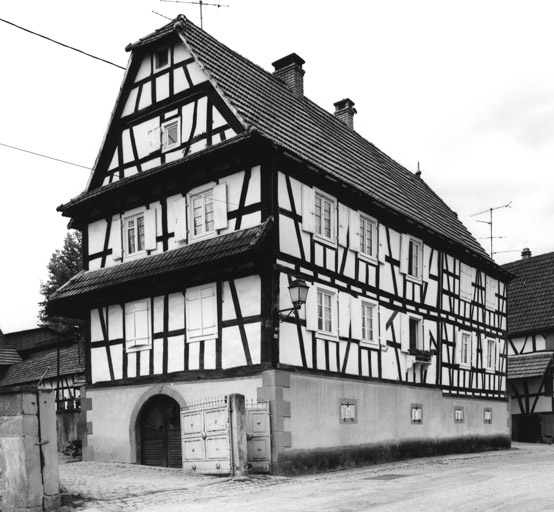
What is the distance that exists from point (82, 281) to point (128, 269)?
6.59ft

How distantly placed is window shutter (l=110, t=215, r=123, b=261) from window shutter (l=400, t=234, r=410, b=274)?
28.1 feet

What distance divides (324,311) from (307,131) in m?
5.80

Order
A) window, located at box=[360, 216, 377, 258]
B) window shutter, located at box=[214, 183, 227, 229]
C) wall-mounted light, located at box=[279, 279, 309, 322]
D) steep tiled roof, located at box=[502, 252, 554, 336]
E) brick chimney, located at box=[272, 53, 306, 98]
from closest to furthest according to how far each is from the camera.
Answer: wall-mounted light, located at box=[279, 279, 309, 322] → window shutter, located at box=[214, 183, 227, 229] → window, located at box=[360, 216, 377, 258] → brick chimney, located at box=[272, 53, 306, 98] → steep tiled roof, located at box=[502, 252, 554, 336]

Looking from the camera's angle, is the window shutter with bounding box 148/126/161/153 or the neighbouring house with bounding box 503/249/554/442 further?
the neighbouring house with bounding box 503/249/554/442

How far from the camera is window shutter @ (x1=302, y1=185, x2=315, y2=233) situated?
18.7 metres

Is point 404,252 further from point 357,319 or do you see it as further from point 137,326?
point 137,326

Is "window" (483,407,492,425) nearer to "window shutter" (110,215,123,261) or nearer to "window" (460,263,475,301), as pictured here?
"window" (460,263,475,301)

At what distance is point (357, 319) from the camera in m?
20.5

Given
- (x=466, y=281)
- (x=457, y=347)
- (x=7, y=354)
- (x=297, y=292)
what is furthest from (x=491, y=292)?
(x=7, y=354)

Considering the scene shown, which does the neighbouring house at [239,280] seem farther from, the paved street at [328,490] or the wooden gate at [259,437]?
the paved street at [328,490]

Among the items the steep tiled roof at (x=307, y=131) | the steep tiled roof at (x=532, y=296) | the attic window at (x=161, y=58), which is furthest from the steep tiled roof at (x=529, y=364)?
the attic window at (x=161, y=58)

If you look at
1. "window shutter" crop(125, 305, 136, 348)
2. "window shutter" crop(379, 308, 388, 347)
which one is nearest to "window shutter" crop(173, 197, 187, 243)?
"window shutter" crop(125, 305, 136, 348)

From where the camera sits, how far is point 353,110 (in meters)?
30.5

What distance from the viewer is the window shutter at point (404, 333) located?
22861 mm
